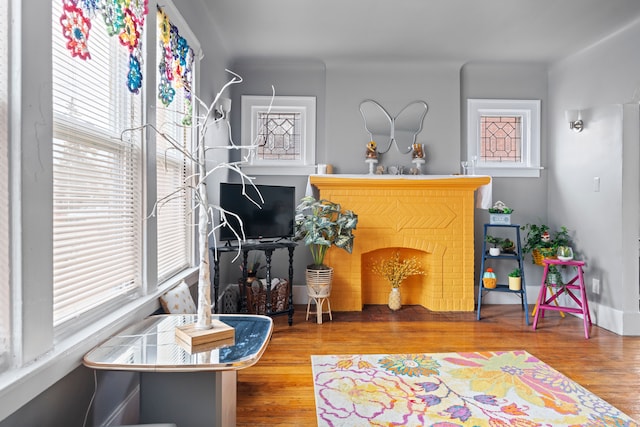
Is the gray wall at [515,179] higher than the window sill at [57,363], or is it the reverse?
the gray wall at [515,179]

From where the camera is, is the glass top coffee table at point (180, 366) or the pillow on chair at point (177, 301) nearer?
the glass top coffee table at point (180, 366)

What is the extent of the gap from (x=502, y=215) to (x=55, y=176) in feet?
12.4

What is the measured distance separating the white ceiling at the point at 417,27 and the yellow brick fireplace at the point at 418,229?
132 cm

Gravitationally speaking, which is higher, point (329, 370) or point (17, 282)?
point (17, 282)

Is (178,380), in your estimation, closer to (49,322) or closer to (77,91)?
(49,322)

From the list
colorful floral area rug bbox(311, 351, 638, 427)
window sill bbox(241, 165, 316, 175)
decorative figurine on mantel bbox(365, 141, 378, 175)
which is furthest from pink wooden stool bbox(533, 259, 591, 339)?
window sill bbox(241, 165, 316, 175)

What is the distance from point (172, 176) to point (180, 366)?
1578mm

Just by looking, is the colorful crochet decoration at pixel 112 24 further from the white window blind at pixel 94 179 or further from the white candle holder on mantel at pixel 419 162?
the white candle holder on mantel at pixel 419 162

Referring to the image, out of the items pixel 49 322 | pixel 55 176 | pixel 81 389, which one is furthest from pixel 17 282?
pixel 81 389

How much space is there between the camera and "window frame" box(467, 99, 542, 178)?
424 cm

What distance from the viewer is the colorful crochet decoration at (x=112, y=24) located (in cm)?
138

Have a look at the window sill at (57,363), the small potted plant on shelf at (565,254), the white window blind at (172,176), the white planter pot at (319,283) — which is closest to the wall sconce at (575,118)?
the small potted plant on shelf at (565,254)

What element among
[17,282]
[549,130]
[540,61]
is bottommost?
[17,282]

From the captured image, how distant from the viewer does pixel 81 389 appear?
1451mm
